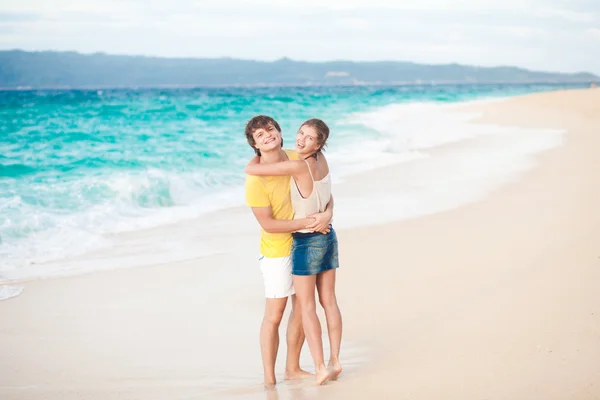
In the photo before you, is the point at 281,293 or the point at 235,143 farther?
the point at 235,143

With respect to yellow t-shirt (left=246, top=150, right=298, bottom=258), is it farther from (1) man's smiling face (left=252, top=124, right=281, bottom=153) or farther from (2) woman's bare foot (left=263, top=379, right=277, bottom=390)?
(2) woman's bare foot (left=263, top=379, right=277, bottom=390)

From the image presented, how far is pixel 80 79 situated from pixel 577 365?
11736 centimetres

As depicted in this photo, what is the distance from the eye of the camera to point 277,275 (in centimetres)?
373

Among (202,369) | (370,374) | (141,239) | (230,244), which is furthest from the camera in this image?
(141,239)

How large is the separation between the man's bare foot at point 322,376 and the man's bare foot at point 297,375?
0.25 metres

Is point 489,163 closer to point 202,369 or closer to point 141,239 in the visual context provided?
point 141,239

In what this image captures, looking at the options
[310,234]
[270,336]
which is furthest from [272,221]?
[270,336]

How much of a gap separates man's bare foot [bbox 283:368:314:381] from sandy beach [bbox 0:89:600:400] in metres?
0.14

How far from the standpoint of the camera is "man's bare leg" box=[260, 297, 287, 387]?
3789 mm

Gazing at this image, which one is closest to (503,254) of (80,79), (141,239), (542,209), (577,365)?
(542,209)

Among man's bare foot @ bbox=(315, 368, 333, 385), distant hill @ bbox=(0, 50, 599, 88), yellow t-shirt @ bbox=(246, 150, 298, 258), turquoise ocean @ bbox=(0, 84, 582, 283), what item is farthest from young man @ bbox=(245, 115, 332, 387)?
distant hill @ bbox=(0, 50, 599, 88)

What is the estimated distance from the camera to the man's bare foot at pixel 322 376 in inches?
144

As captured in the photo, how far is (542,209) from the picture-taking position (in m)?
7.71

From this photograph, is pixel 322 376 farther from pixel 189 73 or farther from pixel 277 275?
pixel 189 73
